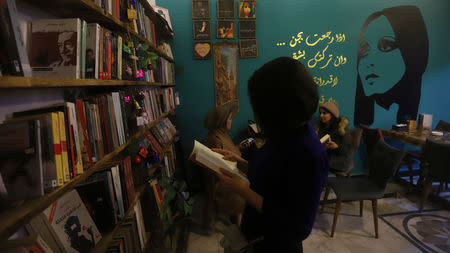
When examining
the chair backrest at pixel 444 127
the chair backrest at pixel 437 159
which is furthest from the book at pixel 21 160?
the chair backrest at pixel 444 127

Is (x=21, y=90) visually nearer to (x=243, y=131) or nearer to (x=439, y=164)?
(x=243, y=131)

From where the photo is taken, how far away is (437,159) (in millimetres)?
2188

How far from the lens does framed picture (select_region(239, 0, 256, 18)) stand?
287 cm

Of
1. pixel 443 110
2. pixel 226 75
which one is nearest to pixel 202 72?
pixel 226 75

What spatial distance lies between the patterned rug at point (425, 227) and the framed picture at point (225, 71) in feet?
8.23

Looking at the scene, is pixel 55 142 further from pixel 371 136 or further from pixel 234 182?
pixel 371 136

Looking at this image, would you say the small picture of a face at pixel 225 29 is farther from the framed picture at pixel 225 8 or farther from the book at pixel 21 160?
the book at pixel 21 160

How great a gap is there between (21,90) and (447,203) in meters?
4.09

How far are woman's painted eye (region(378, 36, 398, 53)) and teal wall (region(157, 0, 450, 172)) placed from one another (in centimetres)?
41

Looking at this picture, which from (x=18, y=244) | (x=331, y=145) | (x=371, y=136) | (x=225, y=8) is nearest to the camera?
(x=18, y=244)

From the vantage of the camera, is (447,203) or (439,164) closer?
(439,164)

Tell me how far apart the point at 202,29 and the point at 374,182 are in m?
2.86

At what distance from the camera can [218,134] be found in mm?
1995

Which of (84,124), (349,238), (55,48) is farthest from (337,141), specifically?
(55,48)
